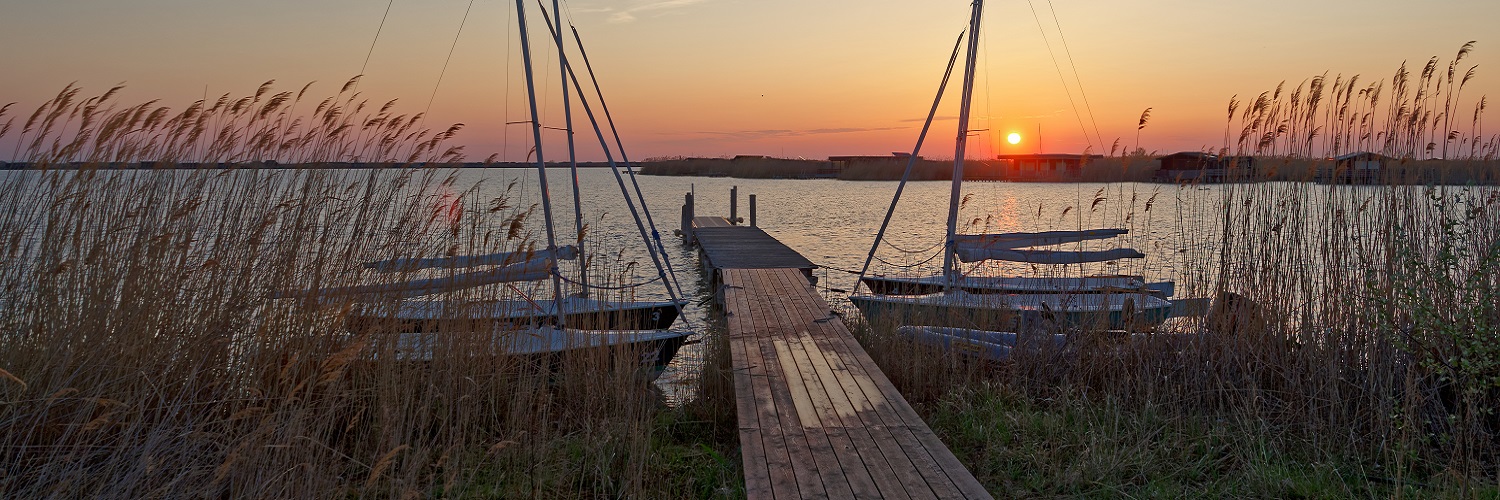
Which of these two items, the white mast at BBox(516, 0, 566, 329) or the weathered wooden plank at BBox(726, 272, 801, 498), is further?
the white mast at BBox(516, 0, 566, 329)

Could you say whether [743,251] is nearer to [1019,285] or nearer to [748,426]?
[1019,285]

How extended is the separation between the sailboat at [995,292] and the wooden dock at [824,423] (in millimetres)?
1145

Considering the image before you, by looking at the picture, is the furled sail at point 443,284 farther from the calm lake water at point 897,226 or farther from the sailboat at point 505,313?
the calm lake water at point 897,226

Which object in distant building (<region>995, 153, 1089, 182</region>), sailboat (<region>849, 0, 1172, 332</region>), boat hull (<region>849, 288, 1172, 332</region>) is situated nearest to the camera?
boat hull (<region>849, 288, 1172, 332</region>)

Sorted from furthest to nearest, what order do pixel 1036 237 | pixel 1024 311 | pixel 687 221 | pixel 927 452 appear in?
pixel 687 221, pixel 1036 237, pixel 1024 311, pixel 927 452

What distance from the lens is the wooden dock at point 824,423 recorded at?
3.44 meters

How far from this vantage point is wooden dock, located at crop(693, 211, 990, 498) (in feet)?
11.3

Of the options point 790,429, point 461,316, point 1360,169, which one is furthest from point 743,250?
point 790,429

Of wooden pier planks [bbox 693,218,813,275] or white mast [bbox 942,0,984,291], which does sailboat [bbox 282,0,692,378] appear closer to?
white mast [bbox 942,0,984,291]

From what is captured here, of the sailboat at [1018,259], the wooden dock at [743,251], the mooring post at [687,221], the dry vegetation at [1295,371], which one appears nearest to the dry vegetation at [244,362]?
the dry vegetation at [1295,371]

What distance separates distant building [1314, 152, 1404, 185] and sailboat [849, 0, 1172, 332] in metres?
1.31

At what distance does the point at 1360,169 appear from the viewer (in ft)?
18.5

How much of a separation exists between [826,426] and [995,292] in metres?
4.56

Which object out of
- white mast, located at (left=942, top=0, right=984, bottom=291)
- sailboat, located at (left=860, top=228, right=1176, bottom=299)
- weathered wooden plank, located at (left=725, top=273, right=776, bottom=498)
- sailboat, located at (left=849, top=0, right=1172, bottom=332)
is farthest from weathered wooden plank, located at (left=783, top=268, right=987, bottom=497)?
white mast, located at (left=942, top=0, right=984, bottom=291)
